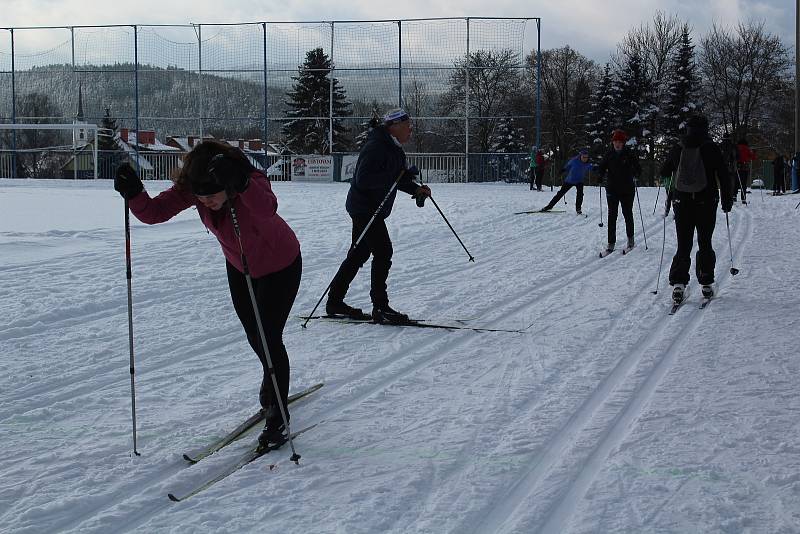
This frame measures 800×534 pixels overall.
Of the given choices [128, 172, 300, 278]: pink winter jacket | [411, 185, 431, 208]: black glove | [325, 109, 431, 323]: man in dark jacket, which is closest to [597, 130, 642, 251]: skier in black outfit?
[411, 185, 431, 208]: black glove

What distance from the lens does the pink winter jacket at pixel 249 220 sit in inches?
152

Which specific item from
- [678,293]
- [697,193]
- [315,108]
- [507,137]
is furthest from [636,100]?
[678,293]

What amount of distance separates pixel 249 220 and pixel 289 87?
108ft

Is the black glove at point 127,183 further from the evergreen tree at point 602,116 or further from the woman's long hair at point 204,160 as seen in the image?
the evergreen tree at point 602,116

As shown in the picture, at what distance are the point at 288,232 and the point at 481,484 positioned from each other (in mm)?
1532

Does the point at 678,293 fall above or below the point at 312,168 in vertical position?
below

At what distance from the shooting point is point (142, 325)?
6.89 metres

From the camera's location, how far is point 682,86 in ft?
167

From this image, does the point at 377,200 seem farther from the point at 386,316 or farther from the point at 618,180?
the point at 618,180

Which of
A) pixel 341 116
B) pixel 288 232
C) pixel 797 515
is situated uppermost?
pixel 341 116

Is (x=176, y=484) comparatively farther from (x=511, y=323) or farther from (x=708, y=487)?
(x=511, y=323)

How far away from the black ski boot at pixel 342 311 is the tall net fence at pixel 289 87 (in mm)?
26957

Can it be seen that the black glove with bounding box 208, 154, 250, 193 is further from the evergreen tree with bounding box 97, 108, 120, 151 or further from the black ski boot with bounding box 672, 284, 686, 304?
the evergreen tree with bounding box 97, 108, 120, 151

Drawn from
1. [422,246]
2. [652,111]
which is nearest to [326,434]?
[422,246]
